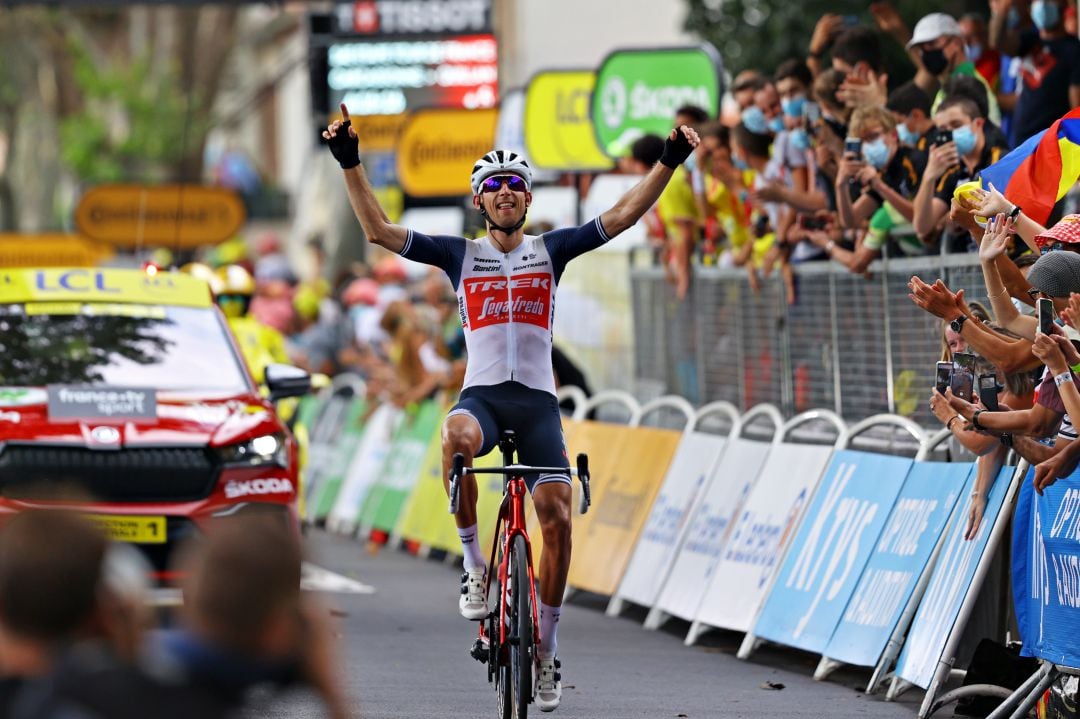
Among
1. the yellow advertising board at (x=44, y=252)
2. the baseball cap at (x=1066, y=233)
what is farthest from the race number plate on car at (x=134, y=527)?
the yellow advertising board at (x=44, y=252)

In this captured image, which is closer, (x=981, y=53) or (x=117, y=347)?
(x=117, y=347)

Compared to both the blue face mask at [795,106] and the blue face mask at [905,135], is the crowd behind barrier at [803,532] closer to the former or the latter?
the blue face mask at [905,135]

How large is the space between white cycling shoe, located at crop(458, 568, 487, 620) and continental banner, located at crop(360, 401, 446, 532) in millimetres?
9457

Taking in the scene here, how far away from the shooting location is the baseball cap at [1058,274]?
8664 millimetres

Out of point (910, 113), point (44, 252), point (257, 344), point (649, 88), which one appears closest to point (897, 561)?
point (910, 113)

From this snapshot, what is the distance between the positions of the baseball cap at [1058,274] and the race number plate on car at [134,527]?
15.7 feet

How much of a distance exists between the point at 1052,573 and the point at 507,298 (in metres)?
2.54

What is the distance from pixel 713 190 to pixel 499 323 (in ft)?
17.5

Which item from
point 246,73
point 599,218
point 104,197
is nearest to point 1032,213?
point 599,218

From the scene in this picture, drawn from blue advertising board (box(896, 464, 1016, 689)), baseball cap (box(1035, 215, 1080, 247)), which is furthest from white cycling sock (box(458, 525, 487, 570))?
baseball cap (box(1035, 215, 1080, 247))

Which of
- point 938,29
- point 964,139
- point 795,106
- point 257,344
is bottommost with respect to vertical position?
point 257,344

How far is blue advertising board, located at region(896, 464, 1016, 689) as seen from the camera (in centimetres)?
970

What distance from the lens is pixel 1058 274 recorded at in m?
8.70

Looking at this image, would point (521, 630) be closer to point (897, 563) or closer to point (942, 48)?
point (897, 563)
